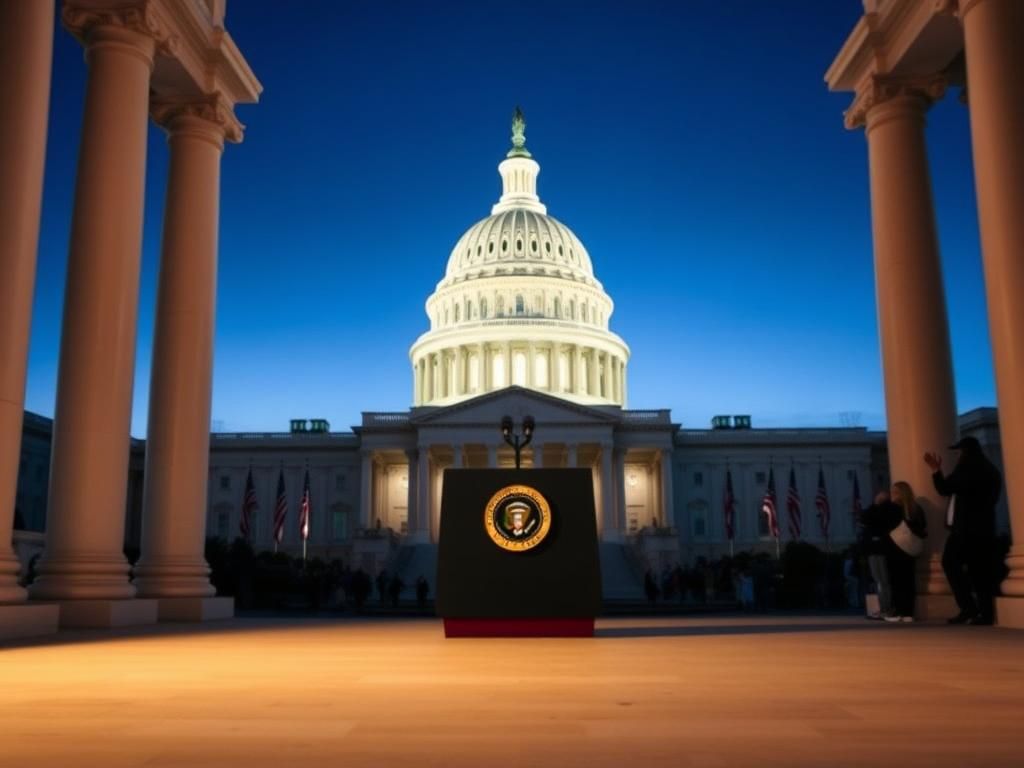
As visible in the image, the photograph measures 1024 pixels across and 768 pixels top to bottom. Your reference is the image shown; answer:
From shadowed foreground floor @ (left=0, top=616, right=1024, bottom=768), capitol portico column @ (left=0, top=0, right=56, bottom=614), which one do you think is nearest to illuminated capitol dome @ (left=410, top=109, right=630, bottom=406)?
capitol portico column @ (left=0, top=0, right=56, bottom=614)

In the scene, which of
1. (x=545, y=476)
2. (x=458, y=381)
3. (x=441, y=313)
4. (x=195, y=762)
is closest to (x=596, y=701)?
(x=195, y=762)

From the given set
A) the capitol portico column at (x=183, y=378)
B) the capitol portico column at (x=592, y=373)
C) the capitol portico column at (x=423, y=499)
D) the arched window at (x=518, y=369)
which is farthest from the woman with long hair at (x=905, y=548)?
the capitol portico column at (x=592, y=373)

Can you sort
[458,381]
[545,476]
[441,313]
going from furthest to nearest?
[441,313] → [458,381] → [545,476]

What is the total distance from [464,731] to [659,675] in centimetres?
380

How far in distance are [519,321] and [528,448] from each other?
23.3 meters

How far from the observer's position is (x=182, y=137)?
916 inches

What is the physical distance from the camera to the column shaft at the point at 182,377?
2139 cm

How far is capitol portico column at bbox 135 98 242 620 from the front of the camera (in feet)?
69.9

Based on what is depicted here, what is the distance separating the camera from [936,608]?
19406 millimetres

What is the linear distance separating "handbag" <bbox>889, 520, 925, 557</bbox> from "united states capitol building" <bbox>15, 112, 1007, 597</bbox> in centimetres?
6159

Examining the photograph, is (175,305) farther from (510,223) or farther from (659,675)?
(510,223)

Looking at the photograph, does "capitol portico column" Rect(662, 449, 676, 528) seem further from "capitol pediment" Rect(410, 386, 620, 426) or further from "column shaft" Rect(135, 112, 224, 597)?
"column shaft" Rect(135, 112, 224, 597)

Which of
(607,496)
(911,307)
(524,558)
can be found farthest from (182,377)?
(607,496)

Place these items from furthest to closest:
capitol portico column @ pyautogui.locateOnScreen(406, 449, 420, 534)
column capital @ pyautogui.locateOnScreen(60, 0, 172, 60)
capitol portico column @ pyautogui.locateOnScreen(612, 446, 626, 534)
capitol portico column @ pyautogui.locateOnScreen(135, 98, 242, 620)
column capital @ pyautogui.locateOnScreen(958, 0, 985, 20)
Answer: capitol portico column @ pyautogui.locateOnScreen(612, 446, 626, 534) < capitol portico column @ pyautogui.locateOnScreen(406, 449, 420, 534) < capitol portico column @ pyautogui.locateOnScreen(135, 98, 242, 620) < column capital @ pyautogui.locateOnScreen(60, 0, 172, 60) < column capital @ pyautogui.locateOnScreen(958, 0, 985, 20)
